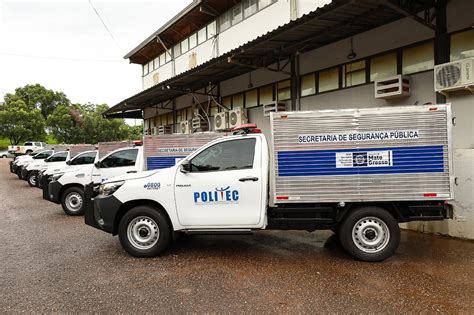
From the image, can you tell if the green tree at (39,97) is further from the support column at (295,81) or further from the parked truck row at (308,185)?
the parked truck row at (308,185)

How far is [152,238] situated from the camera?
5.72 m

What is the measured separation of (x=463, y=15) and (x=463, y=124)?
6.98 feet

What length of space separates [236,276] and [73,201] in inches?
275

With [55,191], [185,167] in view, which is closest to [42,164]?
[55,191]

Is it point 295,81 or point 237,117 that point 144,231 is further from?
point 237,117

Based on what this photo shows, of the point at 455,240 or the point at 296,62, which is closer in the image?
the point at 455,240

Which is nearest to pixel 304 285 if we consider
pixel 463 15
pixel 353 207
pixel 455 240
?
pixel 353 207

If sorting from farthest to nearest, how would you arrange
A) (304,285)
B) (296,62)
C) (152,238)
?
(296,62) → (152,238) → (304,285)

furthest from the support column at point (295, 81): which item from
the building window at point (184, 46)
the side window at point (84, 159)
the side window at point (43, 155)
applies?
the side window at point (43, 155)

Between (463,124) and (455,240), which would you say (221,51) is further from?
(455,240)

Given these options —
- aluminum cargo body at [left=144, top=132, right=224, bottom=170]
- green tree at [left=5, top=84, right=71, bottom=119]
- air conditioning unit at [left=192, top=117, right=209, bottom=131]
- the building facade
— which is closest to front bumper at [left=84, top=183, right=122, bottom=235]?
aluminum cargo body at [left=144, top=132, right=224, bottom=170]

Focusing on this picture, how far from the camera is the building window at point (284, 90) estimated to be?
442 inches

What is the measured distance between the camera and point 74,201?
10023 mm

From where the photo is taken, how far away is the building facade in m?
6.79
